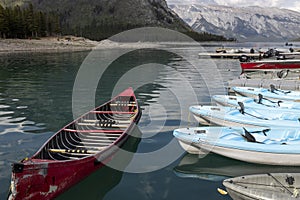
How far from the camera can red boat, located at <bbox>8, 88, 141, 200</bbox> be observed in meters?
9.99

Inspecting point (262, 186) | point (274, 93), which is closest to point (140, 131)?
point (262, 186)

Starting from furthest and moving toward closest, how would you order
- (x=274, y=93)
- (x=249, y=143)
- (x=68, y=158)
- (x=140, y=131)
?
1. (x=274, y=93)
2. (x=140, y=131)
3. (x=249, y=143)
4. (x=68, y=158)

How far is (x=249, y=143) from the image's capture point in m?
14.4

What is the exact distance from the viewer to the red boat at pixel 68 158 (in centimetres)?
999

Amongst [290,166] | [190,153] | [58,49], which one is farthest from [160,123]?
[58,49]

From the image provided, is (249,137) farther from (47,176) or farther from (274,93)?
(274,93)

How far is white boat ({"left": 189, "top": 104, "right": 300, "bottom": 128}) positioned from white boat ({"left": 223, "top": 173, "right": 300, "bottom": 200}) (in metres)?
6.73

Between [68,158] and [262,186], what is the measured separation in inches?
317

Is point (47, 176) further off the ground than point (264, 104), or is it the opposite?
point (264, 104)

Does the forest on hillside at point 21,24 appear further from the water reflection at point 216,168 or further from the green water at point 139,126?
the water reflection at point 216,168

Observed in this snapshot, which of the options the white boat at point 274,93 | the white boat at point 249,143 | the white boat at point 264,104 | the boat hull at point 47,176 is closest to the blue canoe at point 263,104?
the white boat at point 264,104

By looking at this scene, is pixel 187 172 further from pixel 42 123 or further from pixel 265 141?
pixel 42 123

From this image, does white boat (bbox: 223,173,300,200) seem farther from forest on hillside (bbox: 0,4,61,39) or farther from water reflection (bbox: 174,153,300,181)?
forest on hillside (bbox: 0,4,61,39)

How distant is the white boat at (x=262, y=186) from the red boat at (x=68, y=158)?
18.8 feet
